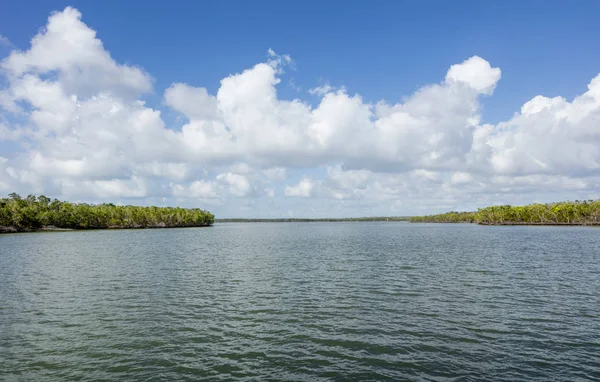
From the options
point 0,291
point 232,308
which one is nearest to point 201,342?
point 232,308

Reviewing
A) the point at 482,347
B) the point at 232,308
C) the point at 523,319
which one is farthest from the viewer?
the point at 232,308

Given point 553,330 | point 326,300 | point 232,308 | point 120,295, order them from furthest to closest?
point 120,295 < point 326,300 < point 232,308 < point 553,330

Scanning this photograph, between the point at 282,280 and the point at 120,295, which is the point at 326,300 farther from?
the point at 120,295

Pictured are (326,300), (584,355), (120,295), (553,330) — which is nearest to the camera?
(584,355)

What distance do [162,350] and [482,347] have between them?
21.5 meters

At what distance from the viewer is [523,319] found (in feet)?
101

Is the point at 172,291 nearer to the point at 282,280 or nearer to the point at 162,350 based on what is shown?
the point at 282,280

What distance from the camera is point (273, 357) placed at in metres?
23.5

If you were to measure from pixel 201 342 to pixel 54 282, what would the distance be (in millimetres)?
34445

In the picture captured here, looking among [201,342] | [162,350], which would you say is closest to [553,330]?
[201,342]

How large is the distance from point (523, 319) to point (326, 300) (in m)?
17.5

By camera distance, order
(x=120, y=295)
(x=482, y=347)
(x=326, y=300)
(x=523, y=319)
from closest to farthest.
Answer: (x=482, y=347)
(x=523, y=319)
(x=326, y=300)
(x=120, y=295)

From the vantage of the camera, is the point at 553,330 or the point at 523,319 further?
the point at 523,319

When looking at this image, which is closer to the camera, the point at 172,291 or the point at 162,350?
the point at 162,350
